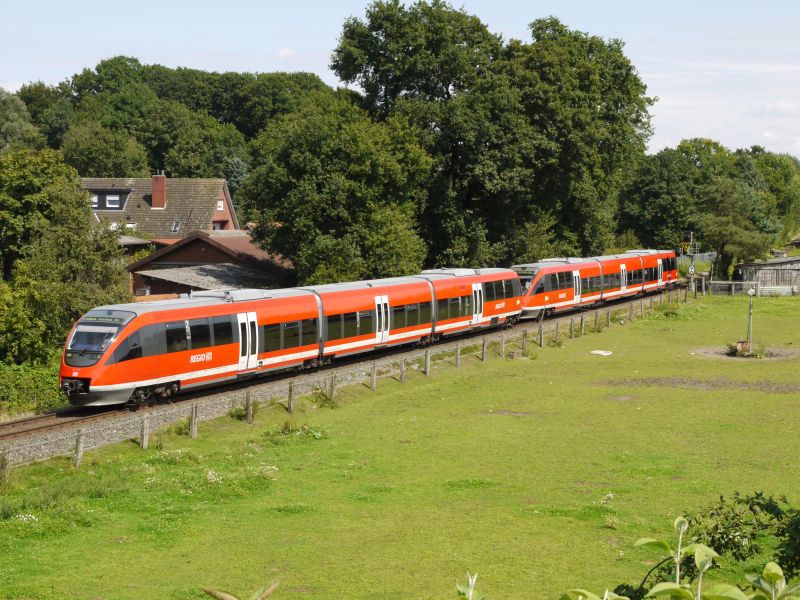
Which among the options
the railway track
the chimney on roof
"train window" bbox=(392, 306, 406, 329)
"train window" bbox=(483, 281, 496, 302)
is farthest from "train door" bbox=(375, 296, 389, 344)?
the chimney on roof

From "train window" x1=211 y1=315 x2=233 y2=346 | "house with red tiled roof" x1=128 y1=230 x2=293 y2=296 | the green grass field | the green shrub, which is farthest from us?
"house with red tiled roof" x1=128 y1=230 x2=293 y2=296

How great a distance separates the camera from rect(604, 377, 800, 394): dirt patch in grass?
35.1m

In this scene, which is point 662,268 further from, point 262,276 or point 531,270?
point 262,276

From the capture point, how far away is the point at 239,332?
31.6 metres

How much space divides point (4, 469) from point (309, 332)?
15.9 m

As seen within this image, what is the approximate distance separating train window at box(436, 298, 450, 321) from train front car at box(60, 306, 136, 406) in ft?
62.3

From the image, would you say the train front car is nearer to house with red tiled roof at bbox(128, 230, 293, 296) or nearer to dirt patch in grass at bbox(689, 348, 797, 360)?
house with red tiled roof at bbox(128, 230, 293, 296)

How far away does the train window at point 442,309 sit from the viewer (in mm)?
44094

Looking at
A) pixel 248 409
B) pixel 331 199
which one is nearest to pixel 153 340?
pixel 248 409

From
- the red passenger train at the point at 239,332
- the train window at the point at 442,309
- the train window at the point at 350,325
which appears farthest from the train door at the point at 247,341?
the train window at the point at 442,309

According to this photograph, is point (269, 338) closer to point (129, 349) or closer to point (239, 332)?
point (239, 332)

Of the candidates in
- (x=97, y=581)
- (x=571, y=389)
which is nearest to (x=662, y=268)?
(x=571, y=389)

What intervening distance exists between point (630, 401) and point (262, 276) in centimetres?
3157

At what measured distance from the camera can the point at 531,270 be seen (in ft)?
180
